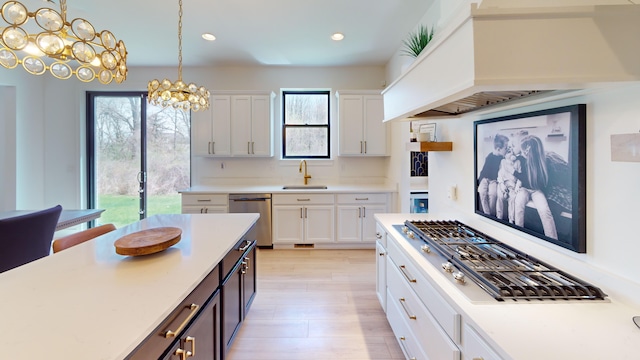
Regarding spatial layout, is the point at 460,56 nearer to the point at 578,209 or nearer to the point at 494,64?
the point at 494,64

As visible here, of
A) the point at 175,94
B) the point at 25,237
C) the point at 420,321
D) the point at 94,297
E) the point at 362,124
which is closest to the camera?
the point at 94,297

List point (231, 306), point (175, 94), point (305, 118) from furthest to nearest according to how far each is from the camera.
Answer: point (305, 118) < point (175, 94) < point (231, 306)

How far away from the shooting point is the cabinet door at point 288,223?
3998 millimetres

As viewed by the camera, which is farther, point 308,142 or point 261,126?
point 308,142

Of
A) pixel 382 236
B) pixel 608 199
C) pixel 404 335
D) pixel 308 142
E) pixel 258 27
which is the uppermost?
pixel 258 27

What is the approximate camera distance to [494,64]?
0.93m

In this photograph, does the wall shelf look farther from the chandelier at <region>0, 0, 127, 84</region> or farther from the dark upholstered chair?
the dark upholstered chair

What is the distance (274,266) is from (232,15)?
2.96 meters

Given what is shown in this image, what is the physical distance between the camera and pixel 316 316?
235 centimetres

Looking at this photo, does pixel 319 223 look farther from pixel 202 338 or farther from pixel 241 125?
pixel 202 338

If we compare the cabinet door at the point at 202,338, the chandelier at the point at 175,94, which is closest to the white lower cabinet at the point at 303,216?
the chandelier at the point at 175,94

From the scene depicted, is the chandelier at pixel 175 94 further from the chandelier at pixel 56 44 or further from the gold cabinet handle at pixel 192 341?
the gold cabinet handle at pixel 192 341

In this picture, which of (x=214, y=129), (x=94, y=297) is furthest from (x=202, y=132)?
(x=94, y=297)

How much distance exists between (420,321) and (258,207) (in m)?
2.96
